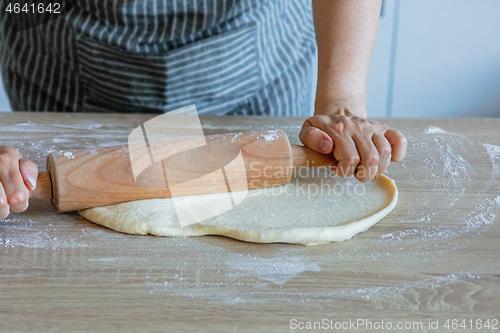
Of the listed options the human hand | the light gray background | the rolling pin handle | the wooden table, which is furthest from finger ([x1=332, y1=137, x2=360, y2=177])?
the light gray background

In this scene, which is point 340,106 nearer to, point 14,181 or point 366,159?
point 366,159

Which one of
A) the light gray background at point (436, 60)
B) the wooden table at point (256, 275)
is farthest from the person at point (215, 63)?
the light gray background at point (436, 60)

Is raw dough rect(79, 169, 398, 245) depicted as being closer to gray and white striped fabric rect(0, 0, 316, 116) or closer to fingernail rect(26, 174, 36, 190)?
fingernail rect(26, 174, 36, 190)

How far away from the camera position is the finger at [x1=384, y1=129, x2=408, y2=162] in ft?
3.08

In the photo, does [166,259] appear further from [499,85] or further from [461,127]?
[499,85]

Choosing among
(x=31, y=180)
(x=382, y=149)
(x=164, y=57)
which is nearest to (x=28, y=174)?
(x=31, y=180)

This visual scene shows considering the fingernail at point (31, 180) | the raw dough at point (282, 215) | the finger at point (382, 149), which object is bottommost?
the raw dough at point (282, 215)

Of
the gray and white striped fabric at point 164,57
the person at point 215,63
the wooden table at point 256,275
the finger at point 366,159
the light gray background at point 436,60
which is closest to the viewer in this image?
the wooden table at point 256,275

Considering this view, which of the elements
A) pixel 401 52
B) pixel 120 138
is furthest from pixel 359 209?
pixel 401 52

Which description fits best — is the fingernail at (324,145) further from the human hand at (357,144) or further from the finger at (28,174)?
the finger at (28,174)

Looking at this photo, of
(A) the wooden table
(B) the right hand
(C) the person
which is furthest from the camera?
(C) the person

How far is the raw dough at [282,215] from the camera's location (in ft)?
2.71

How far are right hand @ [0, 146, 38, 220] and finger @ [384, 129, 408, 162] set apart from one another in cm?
70

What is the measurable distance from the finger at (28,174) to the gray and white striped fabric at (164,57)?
20.4 inches
